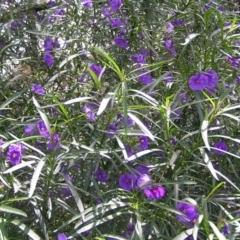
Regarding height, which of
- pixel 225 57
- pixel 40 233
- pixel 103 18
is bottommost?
pixel 40 233

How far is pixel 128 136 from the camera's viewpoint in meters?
1.78

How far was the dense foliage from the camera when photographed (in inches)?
62.4

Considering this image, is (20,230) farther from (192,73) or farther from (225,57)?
(225,57)

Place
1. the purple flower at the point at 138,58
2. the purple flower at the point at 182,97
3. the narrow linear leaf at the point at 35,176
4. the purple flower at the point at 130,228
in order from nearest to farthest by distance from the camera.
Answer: the narrow linear leaf at the point at 35,176
the purple flower at the point at 130,228
the purple flower at the point at 182,97
the purple flower at the point at 138,58

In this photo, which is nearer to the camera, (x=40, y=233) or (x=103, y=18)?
(x=40, y=233)

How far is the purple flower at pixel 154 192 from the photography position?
1.58 metres

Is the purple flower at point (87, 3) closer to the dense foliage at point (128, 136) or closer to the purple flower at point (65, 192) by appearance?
the dense foliage at point (128, 136)

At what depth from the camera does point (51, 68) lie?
2219 mm

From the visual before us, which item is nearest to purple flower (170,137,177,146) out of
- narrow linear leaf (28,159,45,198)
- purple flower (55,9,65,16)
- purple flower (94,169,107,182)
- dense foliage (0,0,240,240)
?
dense foliage (0,0,240,240)

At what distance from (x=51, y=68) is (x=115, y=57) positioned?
268 mm

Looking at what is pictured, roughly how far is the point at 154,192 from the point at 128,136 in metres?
0.26

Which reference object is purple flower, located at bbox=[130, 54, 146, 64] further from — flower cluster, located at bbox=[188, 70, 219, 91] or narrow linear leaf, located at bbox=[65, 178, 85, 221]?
narrow linear leaf, located at bbox=[65, 178, 85, 221]

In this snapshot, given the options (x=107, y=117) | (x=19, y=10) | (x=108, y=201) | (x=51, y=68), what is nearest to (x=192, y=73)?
(x=107, y=117)

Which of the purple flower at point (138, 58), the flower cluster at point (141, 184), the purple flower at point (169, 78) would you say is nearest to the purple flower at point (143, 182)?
the flower cluster at point (141, 184)
